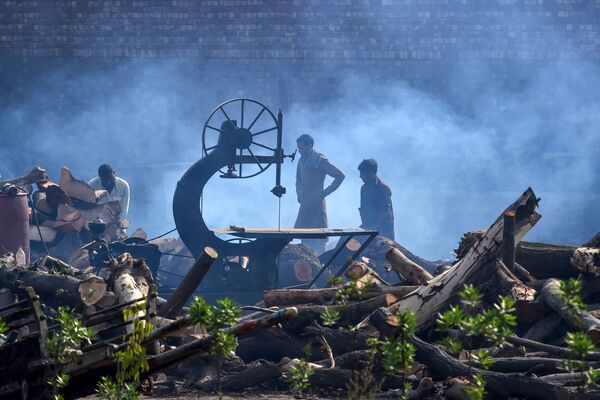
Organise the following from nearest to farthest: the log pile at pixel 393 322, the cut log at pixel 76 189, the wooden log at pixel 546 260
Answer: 1. the log pile at pixel 393 322
2. the wooden log at pixel 546 260
3. the cut log at pixel 76 189

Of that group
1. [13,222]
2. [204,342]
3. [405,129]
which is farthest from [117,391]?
[405,129]

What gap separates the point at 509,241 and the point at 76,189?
7.94 meters

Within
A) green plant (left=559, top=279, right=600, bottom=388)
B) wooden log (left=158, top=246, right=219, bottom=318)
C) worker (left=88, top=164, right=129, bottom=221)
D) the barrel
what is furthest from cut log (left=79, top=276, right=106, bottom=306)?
worker (left=88, top=164, right=129, bottom=221)

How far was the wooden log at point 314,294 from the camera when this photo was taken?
8328 millimetres

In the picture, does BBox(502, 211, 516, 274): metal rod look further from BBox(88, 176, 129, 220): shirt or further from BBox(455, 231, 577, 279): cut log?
BBox(88, 176, 129, 220): shirt

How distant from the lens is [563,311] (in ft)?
23.5

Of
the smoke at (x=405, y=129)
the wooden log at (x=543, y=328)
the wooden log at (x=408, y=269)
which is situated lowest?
the wooden log at (x=543, y=328)

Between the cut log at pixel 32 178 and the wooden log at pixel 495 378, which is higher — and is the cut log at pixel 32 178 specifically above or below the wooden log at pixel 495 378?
above

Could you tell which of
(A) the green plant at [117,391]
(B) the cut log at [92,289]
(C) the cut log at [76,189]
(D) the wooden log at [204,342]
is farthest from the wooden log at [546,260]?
(C) the cut log at [76,189]

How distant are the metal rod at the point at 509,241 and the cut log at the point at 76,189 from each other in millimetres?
7647

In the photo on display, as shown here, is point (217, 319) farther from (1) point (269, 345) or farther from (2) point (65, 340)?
(1) point (269, 345)

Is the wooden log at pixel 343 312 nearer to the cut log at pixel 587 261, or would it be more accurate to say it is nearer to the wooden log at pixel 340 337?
the wooden log at pixel 340 337

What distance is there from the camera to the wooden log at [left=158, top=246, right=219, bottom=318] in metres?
7.35

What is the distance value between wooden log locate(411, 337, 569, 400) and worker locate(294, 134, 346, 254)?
7664 mm
